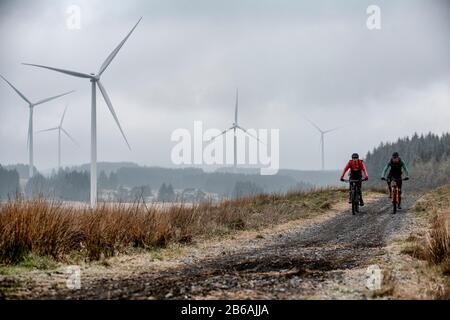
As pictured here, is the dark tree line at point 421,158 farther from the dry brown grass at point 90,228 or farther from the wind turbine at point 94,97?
the dry brown grass at point 90,228

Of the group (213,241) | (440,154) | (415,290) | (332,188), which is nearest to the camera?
(415,290)

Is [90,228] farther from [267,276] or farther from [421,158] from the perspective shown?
[421,158]

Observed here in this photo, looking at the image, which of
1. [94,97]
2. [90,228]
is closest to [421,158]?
[94,97]

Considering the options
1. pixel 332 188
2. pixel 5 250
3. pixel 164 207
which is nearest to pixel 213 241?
pixel 164 207

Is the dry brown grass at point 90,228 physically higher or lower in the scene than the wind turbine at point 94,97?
lower

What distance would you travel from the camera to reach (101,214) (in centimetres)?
1391

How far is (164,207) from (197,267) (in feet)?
22.9

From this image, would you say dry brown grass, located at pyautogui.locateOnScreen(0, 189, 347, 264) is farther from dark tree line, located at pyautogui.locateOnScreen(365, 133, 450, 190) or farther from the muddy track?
dark tree line, located at pyautogui.locateOnScreen(365, 133, 450, 190)

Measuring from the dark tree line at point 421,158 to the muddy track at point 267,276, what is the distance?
101942 millimetres

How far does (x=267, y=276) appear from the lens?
913cm

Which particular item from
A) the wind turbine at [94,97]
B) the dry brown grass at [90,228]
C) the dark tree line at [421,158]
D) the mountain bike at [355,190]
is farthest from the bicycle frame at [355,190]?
the dark tree line at [421,158]

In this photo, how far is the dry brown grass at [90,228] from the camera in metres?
10.9

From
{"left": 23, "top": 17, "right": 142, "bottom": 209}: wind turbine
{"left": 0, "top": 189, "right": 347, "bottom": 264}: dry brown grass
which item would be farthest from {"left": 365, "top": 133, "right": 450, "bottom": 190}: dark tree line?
{"left": 0, "top": 189, "right": 347, "bottom": 264}: dry brown grass
